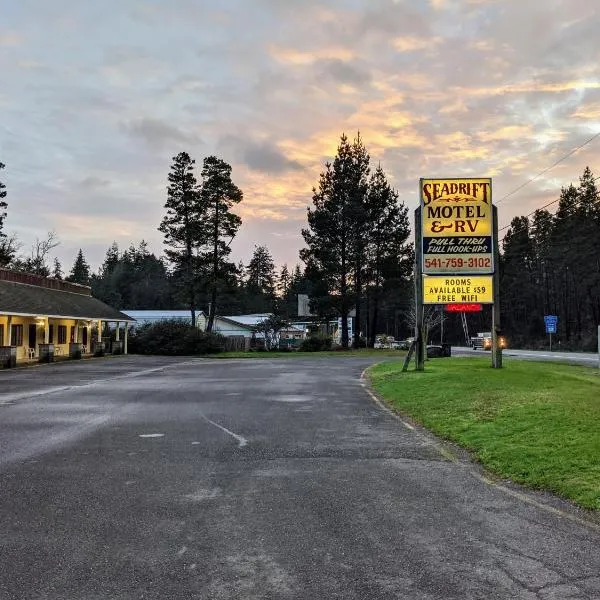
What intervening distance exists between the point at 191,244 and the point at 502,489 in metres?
57.0

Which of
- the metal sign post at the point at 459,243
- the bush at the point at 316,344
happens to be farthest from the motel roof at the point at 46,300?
the metal sign post at the point at 459,243

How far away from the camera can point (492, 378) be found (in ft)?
53.0

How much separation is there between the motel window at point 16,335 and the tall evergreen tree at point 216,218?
25.9 metres

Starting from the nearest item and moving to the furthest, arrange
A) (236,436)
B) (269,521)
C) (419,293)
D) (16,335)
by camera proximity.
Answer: (269,521) < (236,436) < (419,293) < (16,335)

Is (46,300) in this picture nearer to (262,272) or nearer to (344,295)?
(344,295)

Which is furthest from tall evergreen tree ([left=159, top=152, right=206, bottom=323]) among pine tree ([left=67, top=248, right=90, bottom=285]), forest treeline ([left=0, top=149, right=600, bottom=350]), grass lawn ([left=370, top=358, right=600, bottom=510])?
pine tree ([left=67, top=248, right=90, bottom=285])

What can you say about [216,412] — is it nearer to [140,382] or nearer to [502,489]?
[502,489]

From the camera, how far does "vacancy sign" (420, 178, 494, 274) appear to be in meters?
21.4

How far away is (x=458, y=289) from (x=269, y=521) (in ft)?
57.9

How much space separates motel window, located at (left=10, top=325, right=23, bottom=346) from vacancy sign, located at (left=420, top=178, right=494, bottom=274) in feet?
80.9

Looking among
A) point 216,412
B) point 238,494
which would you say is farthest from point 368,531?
point 216,412

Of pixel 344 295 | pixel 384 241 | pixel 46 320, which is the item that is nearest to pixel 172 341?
pixel 46 320

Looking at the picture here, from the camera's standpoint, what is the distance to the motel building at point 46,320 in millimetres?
32438

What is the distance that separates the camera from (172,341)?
164 feet
